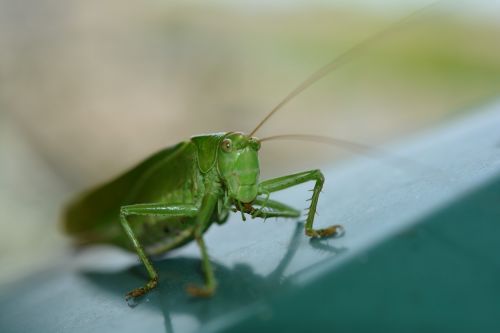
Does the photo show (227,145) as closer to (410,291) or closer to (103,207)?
(103,207)

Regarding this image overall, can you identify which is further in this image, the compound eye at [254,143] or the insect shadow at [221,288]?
the compound eye at [254,143]

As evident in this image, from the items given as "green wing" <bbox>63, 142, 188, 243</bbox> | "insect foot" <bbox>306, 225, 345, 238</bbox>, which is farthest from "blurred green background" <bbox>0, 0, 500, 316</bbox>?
"insect foot" <bbox>306, 225, 345, 238</bbox>

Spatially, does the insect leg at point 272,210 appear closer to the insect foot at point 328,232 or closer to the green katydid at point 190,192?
the green katydid at point 190,192

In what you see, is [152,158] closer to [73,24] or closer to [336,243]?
[336,243]

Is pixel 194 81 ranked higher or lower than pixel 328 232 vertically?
lower

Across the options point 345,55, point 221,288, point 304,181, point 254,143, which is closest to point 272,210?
point 304,181

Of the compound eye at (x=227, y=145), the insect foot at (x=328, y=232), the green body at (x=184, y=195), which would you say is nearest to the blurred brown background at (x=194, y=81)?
the green body at (x=184, y=195)

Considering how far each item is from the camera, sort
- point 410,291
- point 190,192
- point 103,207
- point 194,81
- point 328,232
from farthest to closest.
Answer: point 194,81
point 103,207
point 190,192
point 328,232
point 410,291
